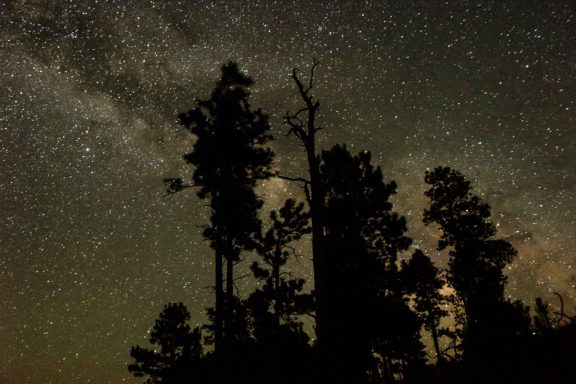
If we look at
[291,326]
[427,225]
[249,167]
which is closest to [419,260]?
[427,225]

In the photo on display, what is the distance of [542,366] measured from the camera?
268 inches

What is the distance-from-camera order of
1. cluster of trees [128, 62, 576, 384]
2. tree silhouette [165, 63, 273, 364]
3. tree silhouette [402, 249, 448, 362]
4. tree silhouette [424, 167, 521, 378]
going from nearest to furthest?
cluster of trees [128, 62, 576, 384]
tree silhouette [165, 63, 273, 364]
tree silhouette [424, 167, 521, 378]
tree silhouette [402, 249, 448, 362]

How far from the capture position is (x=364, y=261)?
18312 mm

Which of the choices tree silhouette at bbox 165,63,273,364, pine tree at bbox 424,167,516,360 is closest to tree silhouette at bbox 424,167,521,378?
pine tree at bbox 424,167,516,360

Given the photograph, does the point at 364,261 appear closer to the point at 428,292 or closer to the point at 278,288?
the point at 278,288

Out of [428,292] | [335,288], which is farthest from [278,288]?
[428,292]

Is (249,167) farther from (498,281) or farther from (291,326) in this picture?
(498,281)

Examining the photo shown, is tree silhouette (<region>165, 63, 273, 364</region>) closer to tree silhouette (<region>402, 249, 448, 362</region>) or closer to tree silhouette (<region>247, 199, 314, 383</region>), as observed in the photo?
tree silhouette (<region>247, 199, 314, 383</region>)

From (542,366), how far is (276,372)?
530 cm

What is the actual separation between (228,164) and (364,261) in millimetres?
7459

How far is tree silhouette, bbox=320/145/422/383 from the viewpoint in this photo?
682 inches

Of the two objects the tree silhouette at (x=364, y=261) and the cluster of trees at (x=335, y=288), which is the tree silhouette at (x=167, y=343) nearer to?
the cluster of trees at (x=335, y=288)

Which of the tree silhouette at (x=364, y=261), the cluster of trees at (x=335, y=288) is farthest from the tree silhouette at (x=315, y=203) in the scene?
the tree silhouette at (x=364, y=261)

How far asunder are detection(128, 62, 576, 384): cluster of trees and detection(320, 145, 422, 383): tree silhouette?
0.19 ft
